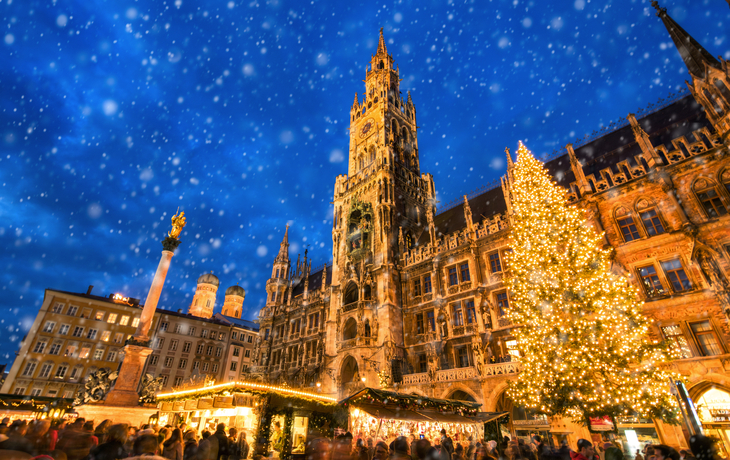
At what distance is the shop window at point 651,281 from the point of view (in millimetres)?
19078

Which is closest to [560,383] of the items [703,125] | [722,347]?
[722,347]

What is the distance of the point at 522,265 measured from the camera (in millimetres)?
17984

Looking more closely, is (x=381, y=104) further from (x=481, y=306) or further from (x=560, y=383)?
(x=560, y=383)

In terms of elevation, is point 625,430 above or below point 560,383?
below

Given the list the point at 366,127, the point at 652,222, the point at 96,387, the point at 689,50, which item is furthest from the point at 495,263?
the point at 96,387

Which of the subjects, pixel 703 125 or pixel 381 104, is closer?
pixel 703 125

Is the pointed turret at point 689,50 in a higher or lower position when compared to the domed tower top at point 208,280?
lower

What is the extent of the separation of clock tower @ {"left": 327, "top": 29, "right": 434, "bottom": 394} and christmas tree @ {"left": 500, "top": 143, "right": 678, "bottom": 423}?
13.2 m

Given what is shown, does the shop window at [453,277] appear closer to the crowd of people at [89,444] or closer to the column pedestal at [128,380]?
the column pedestal at [128,380]

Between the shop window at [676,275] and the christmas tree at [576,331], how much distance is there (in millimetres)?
4818

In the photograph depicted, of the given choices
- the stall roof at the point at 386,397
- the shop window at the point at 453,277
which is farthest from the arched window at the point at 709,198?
the stall roof at the point at 386,397

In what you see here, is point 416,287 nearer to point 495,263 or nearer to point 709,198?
point 495,263

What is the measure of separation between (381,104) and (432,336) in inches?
1148

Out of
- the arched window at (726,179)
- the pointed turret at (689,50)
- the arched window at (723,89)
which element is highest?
the pointed turret at (689,50)
